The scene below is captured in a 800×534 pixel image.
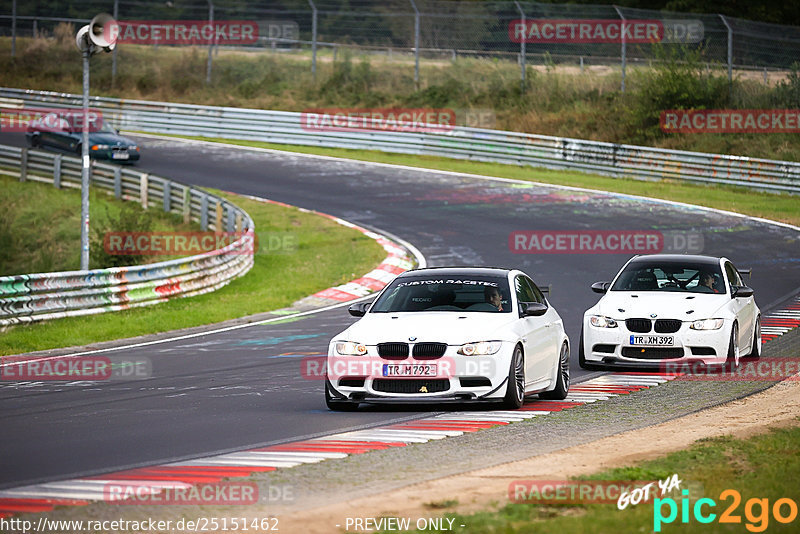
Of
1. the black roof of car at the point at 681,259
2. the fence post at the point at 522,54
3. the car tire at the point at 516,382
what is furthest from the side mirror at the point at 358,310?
the fence post at the point at 522,54

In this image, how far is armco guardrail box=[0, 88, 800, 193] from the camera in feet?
123

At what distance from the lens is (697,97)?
43531mm

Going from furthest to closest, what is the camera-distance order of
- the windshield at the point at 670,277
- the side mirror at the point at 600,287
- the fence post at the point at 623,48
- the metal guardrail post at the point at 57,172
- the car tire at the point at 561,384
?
1. the fence post at the point at 623,48
2. the metal guardrail post at the point at 57,172
3. the side mirror at the point at 600,287
4. the windshield at the point at 670,277
5. the car tire at the point at 561,384

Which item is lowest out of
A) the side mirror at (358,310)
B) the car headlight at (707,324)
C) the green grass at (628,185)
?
the green grass at (628,185)

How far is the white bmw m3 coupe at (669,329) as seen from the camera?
1509 centimetres

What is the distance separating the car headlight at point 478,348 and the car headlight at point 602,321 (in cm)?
408

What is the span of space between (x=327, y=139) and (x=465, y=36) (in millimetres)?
6571

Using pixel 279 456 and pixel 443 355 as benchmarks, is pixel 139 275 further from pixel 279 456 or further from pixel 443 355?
pixel 279 456

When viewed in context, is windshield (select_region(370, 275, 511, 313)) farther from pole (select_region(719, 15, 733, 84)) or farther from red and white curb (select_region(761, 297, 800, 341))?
pole (select_region(719, 15, 733, 84))

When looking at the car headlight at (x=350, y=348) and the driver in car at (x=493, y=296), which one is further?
the driver in car at (x=493, y=296)

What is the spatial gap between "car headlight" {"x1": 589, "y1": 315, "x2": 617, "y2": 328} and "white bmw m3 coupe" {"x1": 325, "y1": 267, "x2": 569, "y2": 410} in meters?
2.74

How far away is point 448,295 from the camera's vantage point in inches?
505

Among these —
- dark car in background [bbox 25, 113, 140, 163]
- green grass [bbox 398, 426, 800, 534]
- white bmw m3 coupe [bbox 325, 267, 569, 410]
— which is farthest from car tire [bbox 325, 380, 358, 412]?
dark car in background [bbox 25, 113, 140, 163]

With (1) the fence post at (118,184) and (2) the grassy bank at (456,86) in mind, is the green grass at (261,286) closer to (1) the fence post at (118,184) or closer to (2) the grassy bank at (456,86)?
(1) the fence post at (118,184)
